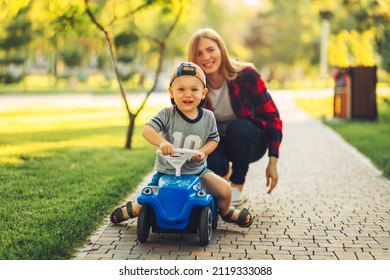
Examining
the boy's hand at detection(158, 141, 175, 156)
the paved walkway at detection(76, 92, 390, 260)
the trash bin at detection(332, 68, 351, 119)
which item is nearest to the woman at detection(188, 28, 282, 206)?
the paved walkway at detection(76, 92, 390, 260)

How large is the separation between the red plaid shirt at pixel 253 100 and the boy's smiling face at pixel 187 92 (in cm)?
136

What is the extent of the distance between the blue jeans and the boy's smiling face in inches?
46.2

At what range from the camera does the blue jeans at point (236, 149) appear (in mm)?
6441

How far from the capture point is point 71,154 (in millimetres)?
10391

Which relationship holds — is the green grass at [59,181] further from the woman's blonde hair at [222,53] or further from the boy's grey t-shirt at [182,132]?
the woman's blonde hair at [222,53]

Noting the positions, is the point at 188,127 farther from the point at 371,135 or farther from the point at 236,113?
the point at 371,135

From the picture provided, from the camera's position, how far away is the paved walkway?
16.6 feet

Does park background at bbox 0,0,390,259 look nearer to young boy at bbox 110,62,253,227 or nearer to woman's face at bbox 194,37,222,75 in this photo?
young boy at bbox 110,62,253,227

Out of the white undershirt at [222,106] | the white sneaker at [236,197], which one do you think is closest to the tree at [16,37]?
the white undershirt at [222,106]

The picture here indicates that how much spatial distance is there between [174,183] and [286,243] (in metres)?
1.06

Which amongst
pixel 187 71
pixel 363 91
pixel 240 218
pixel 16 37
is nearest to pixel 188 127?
pixel 187 71

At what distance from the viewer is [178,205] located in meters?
5.09

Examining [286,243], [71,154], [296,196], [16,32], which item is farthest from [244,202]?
[16,32]
